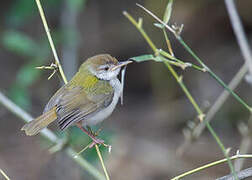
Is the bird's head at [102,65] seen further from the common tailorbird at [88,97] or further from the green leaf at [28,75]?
the green leaf at [28,75]

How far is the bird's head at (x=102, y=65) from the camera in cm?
433

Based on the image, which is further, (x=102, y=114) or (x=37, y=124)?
(x=102, y=114)

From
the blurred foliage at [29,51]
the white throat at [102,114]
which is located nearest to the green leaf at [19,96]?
the blurred foliage at [29,51]

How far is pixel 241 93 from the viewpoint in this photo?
7.47m

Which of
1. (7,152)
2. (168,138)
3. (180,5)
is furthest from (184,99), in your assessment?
(7,152)

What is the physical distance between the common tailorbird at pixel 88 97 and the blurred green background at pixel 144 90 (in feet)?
7.98

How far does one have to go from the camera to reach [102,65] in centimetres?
436

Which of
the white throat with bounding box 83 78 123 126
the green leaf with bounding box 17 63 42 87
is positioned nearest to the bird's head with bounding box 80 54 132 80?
the white throat with bounding box 83 78 123 126

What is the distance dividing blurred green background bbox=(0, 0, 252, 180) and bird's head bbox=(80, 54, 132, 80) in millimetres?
2432

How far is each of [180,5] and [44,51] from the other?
2958 millimetres

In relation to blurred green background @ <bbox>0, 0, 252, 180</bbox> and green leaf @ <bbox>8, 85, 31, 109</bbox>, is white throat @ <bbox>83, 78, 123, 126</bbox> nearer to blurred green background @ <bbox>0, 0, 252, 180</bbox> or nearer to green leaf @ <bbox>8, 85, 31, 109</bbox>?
green leaf @ <bbox>8, 85, 31, 109</bbox>

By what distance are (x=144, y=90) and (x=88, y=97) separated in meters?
3.90

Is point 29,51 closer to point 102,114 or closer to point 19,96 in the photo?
point 19,96

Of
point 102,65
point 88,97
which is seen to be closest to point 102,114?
point 88,97
